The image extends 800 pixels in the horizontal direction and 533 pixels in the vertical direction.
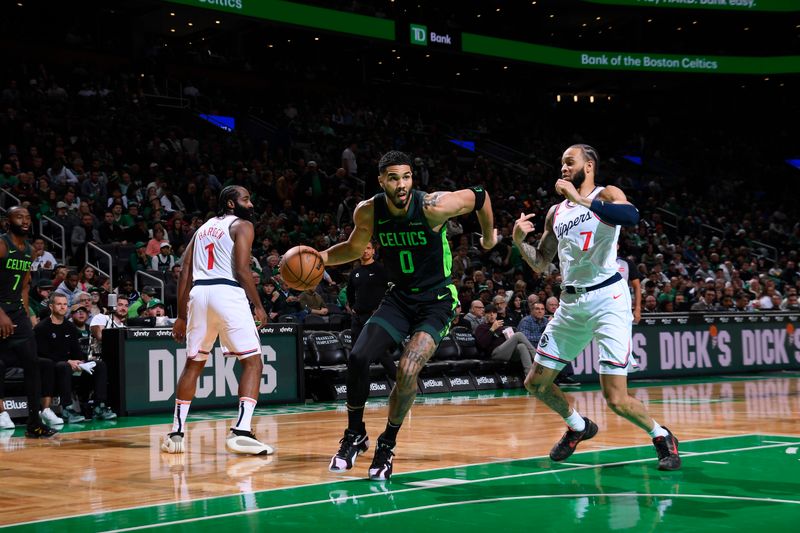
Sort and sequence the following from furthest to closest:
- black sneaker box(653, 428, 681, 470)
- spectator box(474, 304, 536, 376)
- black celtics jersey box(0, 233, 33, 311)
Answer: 1. spectator box(474, 304, 536, 376)
2. black celtics jersey box(0, 233, 33, 311)
3. black sneaker box(653, 428, 681, 470)

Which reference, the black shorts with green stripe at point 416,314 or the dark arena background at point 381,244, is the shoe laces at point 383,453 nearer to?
the dark arena background at point 381,244

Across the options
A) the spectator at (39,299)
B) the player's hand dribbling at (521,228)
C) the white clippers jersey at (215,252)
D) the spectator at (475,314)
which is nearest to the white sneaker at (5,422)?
the spectator at (39,299)

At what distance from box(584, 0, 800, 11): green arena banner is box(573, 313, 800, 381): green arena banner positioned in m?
16.6

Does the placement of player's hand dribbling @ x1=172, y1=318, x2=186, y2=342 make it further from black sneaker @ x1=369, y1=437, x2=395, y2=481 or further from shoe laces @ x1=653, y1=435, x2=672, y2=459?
shoe laces @ x1=653, y1=435, x2=672, y2=459

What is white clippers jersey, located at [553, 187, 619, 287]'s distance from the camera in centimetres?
698

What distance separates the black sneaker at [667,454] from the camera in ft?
22.1

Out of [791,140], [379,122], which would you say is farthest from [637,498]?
[791,140]

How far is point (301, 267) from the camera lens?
22.6 feet

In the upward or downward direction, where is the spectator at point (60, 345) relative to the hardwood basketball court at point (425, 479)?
upward

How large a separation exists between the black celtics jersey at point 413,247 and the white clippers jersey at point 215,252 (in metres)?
2.02

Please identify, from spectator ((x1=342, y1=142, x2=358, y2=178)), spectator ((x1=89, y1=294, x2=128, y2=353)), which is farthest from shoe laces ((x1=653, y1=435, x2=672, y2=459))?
spectator ((x1=342, y1=142, x2=358, y2=178))

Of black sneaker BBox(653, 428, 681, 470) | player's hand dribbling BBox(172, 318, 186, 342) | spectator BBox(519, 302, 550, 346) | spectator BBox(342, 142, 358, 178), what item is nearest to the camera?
black sneaker BBox(653, 428, 681, 470)

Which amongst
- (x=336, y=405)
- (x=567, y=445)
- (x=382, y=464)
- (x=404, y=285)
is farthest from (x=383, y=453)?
(x=336, y=405)

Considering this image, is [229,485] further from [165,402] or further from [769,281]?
[769,281]
